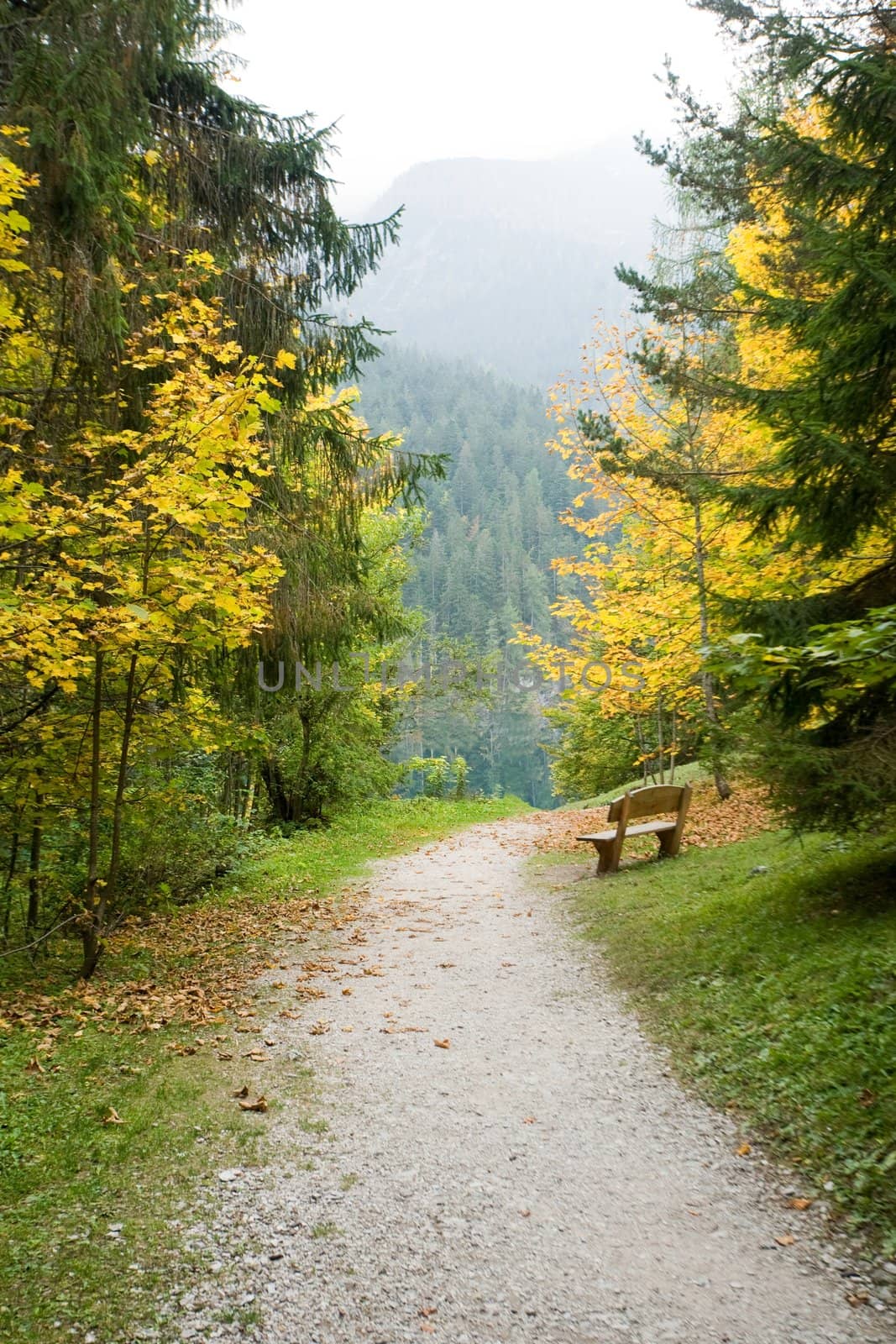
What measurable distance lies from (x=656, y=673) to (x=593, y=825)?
3331 mm

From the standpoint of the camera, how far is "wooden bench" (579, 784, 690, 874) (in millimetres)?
8891

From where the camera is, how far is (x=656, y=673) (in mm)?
11508

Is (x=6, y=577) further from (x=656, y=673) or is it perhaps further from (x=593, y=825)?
(x=593, y=825)

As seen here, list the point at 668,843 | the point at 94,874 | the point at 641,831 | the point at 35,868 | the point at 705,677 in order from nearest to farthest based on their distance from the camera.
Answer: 1. the point at 94,874
2. the point at 35,868
3. the point at 641,831
4. the point at 668,843
5. the point at 705,677

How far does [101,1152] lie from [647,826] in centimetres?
705

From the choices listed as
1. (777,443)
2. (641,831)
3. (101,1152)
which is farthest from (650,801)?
(101,1152)

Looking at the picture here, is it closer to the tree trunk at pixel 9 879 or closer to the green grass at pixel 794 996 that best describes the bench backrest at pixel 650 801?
the green grass at pixel 794 996

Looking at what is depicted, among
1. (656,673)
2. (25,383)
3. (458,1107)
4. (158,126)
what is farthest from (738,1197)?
(158,126)

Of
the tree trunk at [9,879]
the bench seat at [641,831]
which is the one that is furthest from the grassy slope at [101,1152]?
the bench seat at [641,831]

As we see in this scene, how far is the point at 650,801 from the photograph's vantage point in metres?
8.99

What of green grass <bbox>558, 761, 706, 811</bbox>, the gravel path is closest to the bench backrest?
the gravel path

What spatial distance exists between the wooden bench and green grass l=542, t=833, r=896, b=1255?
1.51 m

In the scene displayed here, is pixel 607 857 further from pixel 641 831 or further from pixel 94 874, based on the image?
pixel 94 874

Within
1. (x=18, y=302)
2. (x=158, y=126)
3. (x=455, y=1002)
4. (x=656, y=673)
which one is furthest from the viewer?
(x=656, y=673)
